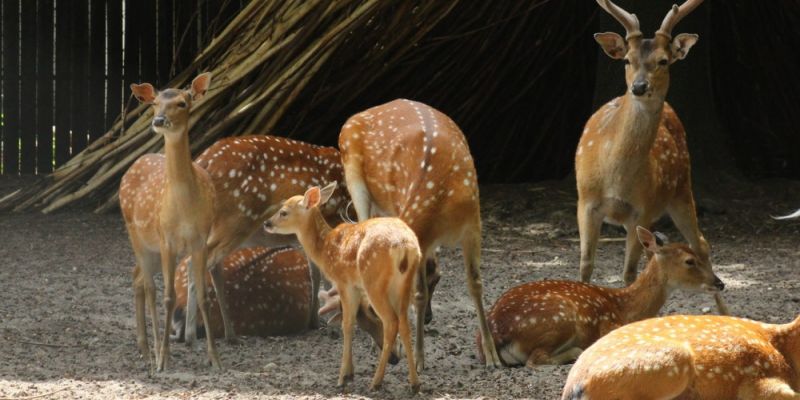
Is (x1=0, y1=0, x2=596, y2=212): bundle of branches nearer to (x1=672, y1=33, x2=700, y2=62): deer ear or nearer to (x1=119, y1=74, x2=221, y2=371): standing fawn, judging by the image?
(x1=672, y1=33, x2=700, y2=62): deer ear

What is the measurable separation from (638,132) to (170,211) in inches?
91.6

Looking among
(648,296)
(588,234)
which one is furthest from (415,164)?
(648,296)

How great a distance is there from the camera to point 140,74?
1049cm

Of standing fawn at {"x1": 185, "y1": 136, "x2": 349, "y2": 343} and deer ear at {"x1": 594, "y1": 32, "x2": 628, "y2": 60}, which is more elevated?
deer ear at {"x1": 594, "y1": 32, "x2": 628, "y2": 60}

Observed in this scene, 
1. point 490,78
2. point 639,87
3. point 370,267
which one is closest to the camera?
point 370,267

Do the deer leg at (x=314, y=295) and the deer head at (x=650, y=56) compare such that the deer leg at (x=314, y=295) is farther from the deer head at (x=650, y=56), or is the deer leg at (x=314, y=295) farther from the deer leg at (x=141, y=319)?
the deer head at (x=650, y=56)

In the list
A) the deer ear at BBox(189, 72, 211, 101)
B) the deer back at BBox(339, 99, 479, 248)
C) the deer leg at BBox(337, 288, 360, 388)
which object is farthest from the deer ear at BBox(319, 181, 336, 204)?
the deer ear at BBox(189, 72, 211, 101)

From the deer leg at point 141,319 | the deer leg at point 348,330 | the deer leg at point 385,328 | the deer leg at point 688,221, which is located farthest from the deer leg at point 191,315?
the deer leg at point 688,221

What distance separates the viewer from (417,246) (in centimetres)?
520

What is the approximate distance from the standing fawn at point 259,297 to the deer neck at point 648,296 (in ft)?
5.14

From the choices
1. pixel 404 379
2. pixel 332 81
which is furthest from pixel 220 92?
pixel 404 379

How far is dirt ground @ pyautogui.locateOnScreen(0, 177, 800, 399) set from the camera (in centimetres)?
530

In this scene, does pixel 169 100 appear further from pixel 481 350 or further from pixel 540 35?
pixel 540 35

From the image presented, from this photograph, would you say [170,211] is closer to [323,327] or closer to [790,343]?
[323,327]
